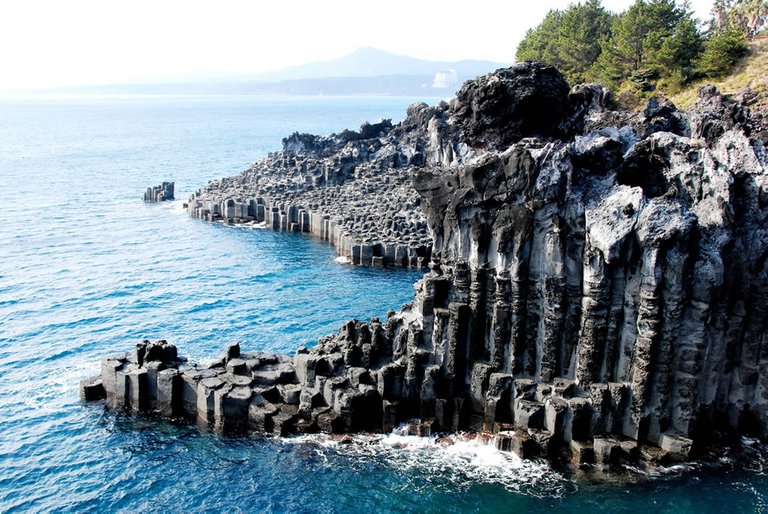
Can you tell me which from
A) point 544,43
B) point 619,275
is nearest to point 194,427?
point 619,275

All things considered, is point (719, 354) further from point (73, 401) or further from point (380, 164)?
point (380, 164)

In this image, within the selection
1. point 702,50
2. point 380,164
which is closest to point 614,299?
point 380,164

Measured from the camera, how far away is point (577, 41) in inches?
4983

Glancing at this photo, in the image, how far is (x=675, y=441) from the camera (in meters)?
32.4

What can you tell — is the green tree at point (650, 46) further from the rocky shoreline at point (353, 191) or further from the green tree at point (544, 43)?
the rocky shoreline at point (353, 191)

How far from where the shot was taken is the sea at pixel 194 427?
3095cm

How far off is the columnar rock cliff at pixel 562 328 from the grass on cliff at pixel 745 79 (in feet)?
217

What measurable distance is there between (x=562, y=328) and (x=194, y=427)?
1991cm

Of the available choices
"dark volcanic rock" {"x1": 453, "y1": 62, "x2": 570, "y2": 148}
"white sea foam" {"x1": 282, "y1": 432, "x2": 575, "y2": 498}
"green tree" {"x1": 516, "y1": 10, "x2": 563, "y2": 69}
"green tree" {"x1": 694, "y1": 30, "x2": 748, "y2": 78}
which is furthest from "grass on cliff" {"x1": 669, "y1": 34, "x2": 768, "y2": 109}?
"white sea foam" {"x1": 282, "y1": 432, "x2": 575, "y2": 498}

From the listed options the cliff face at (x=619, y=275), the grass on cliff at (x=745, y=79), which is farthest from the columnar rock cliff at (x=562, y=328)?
the grass on cliff at (x=745, y=79)

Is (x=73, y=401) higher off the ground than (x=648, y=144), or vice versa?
(x=648, y=144)

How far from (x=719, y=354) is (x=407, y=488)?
1630 centimetres

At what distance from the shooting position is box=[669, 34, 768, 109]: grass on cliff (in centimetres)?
9412

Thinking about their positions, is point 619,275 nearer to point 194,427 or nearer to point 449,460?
point 449,460
